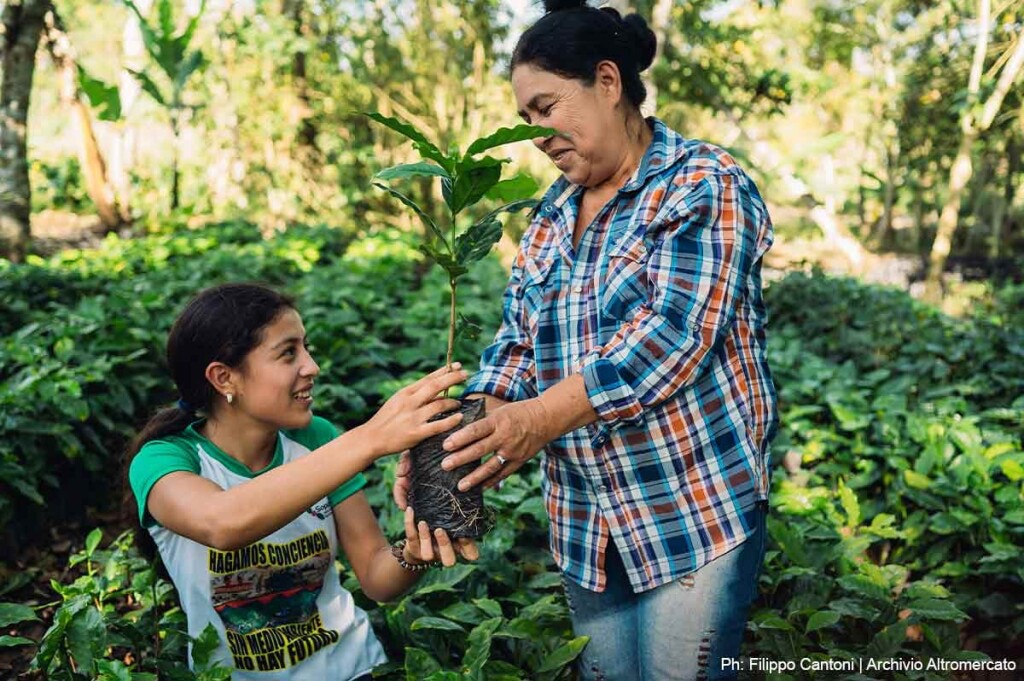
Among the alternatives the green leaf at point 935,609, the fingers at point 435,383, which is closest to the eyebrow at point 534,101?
the fingers at point 435,383

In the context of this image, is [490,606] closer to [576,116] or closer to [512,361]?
[512,361]

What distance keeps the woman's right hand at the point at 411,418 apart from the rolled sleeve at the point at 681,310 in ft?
0.87

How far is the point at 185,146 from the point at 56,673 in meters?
12.5

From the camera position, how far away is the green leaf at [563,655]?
6.24 feet

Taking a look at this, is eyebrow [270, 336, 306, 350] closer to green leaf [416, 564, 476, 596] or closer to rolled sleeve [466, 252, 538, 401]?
rolled sleeve [466, 252, 538, 401]

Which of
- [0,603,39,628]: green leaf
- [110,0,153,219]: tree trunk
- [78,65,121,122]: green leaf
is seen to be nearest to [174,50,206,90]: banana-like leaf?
[78,65,121,122]: green leaf

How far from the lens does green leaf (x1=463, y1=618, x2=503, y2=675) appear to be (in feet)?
6.26

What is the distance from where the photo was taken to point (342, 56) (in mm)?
10734

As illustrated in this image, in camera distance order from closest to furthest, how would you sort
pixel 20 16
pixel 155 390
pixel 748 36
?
pixel 155 390 < pixel 20 16 < pixel 748 36

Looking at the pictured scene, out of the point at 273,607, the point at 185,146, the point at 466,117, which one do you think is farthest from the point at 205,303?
the point at 185,146

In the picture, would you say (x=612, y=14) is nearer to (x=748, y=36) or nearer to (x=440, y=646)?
(x=440, y=646)

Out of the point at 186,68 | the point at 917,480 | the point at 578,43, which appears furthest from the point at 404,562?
the point at 186,68

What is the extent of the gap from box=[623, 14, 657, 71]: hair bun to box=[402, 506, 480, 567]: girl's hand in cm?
105

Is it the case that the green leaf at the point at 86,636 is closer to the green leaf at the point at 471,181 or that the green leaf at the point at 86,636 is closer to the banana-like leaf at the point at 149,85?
the green leaf at the point at 471,181
